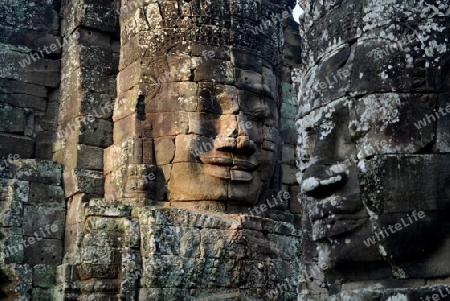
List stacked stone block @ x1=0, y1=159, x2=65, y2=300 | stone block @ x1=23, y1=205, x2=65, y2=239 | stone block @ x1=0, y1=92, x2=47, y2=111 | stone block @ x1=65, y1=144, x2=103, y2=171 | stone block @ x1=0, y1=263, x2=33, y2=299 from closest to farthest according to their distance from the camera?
stone block @ x1=0, y1=263, x2=33, y2=299 < stacked stone block @ x1=0, y1=159, x2=65, y2=300 < stone block @ x1=23, y1=205, x2=65, y2=239 < stone block @ x1=65, y1=144, x2=103, y2=171 < stone block @ x1=0, y1=92, x2=47, y2=111

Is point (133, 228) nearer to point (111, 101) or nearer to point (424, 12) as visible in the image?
point (111, 101)

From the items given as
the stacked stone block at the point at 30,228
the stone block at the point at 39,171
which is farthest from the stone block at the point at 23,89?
the stacked stone block at the point at 30,228

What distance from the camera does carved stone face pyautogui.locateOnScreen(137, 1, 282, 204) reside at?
10.4 metres

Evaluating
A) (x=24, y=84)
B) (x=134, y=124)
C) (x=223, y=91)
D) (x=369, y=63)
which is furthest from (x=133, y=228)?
(x=369, y=63)

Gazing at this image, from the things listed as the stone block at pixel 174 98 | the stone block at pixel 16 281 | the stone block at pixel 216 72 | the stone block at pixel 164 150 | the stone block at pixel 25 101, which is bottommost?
the stone block at pixel 16 281

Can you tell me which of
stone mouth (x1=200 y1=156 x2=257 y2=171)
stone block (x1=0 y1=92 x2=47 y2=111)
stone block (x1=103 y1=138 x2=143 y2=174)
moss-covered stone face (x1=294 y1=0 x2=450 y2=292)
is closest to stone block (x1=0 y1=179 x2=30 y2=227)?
stone block (x1=103 y1=138 x2=143 y2=174)

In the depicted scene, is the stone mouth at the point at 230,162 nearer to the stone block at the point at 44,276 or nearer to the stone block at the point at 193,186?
the stone block at the point at 193,186

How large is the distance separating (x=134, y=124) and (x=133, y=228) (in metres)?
1.62

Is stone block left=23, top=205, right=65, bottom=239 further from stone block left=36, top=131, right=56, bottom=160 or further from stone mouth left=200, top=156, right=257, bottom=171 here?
stone mouth left=200, top=156, right=257, bottom=171

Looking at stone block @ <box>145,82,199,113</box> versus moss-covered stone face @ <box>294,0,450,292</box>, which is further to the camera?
stone block @ <box>145,82,199,113</box>

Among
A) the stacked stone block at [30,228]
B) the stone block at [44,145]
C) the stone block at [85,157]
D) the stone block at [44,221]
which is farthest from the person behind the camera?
the stone block at [44,145]

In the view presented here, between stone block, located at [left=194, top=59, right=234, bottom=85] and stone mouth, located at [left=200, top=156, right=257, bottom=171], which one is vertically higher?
stone block, located at [left=194, top=59, right=234, bottom=85]

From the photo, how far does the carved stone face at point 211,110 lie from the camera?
410 inches

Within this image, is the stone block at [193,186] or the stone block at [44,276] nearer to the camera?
the stone block at [193,186]
